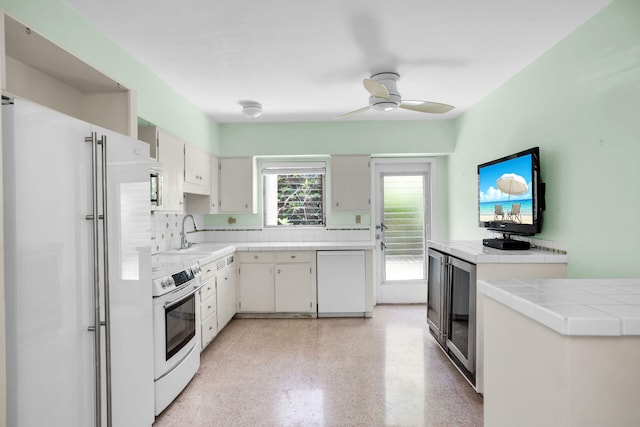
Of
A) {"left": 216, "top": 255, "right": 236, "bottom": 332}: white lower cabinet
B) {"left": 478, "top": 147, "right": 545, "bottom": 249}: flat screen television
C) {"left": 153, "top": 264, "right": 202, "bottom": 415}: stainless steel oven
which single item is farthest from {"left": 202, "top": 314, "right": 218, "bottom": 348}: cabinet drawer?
{"left": 478, "top": 147, "right": 545, "bottom": 249}: flat screen television

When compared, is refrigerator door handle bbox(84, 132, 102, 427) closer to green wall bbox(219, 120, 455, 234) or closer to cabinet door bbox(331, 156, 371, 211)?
green wall bbox(219, 120, 455, 234)

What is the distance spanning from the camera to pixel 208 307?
3.30 meters

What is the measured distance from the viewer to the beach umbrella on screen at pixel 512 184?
2642 millimetres

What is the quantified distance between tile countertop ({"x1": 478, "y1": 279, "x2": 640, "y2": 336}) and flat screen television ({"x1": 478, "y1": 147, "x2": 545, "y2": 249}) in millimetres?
1044

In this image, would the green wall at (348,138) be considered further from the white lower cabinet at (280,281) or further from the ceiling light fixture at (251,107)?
the white lower cabinet at (280,281)

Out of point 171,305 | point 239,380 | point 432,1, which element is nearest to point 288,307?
point 239,380

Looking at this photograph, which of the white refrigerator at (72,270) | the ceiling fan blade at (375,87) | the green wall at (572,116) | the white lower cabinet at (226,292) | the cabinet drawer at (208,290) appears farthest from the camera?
the white lower cabinet at (226,292)

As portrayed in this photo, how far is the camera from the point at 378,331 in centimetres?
375

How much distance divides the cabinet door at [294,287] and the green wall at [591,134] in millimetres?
2554

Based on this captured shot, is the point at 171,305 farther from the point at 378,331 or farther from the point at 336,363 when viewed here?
the point at 378,331

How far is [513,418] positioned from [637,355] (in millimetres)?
524

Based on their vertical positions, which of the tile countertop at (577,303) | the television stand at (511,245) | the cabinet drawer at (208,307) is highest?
the television stand at (511,245)

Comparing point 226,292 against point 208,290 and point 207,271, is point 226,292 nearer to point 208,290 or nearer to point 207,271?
point 208,290

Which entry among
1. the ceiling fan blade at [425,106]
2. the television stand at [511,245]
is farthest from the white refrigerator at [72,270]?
the television stand at [511,245]
